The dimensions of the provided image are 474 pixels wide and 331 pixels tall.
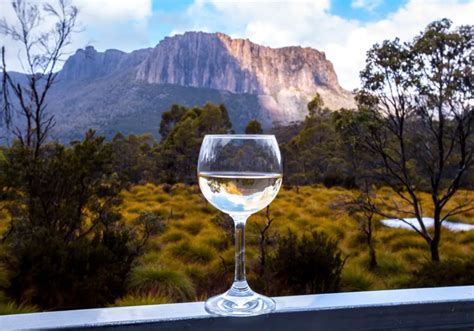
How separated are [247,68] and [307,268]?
40094mm

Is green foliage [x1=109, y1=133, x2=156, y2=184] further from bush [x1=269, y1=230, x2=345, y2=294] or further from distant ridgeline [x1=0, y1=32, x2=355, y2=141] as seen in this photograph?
bush [x1=269, y1=230, x2=345, y2=294]

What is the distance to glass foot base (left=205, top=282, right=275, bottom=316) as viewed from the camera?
1.63 ft

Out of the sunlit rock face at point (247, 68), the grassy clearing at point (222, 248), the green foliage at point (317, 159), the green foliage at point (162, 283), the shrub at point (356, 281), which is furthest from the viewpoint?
the sunlit rock face at point (247, 68)

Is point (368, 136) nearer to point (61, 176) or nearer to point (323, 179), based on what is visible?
point (61, 176)

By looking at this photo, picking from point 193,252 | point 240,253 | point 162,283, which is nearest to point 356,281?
point 162,283

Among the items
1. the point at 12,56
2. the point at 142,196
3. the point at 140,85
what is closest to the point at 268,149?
the point at 12,56

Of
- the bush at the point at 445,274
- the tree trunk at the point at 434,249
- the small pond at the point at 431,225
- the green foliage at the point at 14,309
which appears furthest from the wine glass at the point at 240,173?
the small pond at the point at 431,225

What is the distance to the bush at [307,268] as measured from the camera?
3.89 metres

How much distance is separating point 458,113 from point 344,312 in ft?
20.1

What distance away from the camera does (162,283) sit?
412cm

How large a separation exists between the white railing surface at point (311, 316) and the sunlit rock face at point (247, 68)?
121 feet

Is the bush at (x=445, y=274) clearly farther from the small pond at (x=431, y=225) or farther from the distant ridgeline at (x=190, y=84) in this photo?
the distant ridgeline at (x=190, y=84)

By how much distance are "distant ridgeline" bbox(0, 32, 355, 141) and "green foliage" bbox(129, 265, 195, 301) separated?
58.9 feet

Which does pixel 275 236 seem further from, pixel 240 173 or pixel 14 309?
pixel 240 173
